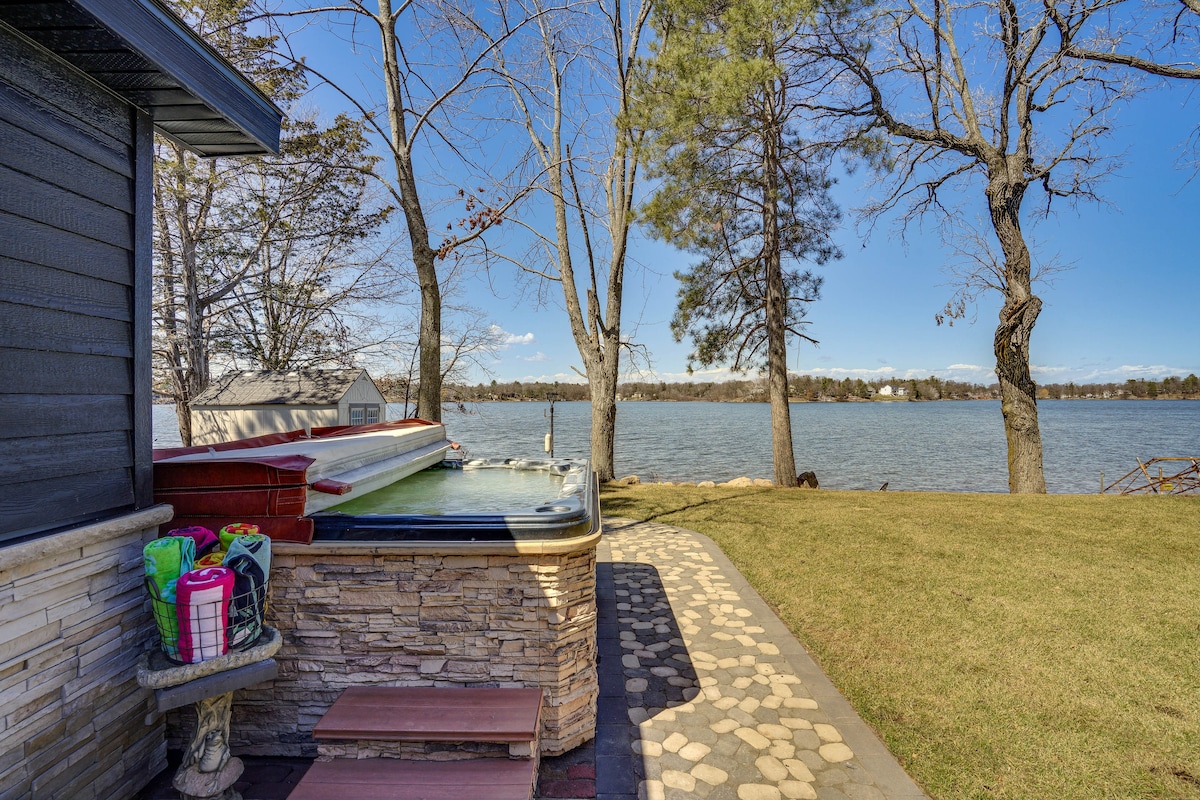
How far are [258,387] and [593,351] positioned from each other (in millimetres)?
6341

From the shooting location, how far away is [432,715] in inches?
89.2

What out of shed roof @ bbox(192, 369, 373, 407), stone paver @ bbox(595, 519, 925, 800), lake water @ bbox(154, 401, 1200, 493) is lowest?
lake water @ bbox(154, 401, 1200, 493)

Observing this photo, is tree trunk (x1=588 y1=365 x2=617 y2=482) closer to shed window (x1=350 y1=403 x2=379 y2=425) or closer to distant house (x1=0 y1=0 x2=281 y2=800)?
shed window (x1=350 y1=403 x2=379 y2=425)

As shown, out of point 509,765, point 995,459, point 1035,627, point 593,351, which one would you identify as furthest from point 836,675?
point 995,459

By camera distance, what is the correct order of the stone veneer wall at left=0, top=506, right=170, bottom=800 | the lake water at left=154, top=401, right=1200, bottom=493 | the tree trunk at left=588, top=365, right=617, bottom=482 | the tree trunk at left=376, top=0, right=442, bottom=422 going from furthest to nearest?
the lake water at left=154, top=401, right=1200, bottom=493 < the tree trunk at left=588, top=365, right=617, bottom=482 < the tree trunk at left=376, top=0, right=442, bottom=422 < the stone veneer wall at left=0, top=506, right=170, bottom=800

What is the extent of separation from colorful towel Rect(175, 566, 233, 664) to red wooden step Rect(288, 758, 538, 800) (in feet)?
2.08

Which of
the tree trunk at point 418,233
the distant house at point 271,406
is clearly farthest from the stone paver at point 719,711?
the distant house at point 271,406

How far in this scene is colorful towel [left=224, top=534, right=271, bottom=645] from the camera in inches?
79.4

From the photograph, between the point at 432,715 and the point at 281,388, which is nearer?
the point at 432,715

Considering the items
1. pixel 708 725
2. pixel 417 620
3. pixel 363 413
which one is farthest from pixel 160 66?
pixel 363 413

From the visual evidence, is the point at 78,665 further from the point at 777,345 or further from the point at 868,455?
the point at 868,455

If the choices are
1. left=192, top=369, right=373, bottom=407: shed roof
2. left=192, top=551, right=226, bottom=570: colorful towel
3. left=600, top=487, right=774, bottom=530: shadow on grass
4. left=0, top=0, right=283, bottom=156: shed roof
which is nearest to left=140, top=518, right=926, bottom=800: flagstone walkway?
left=192, top=551, right=226, bottom=570: colorful towel

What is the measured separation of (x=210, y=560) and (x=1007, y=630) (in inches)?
209

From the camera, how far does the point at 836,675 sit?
3455mm
